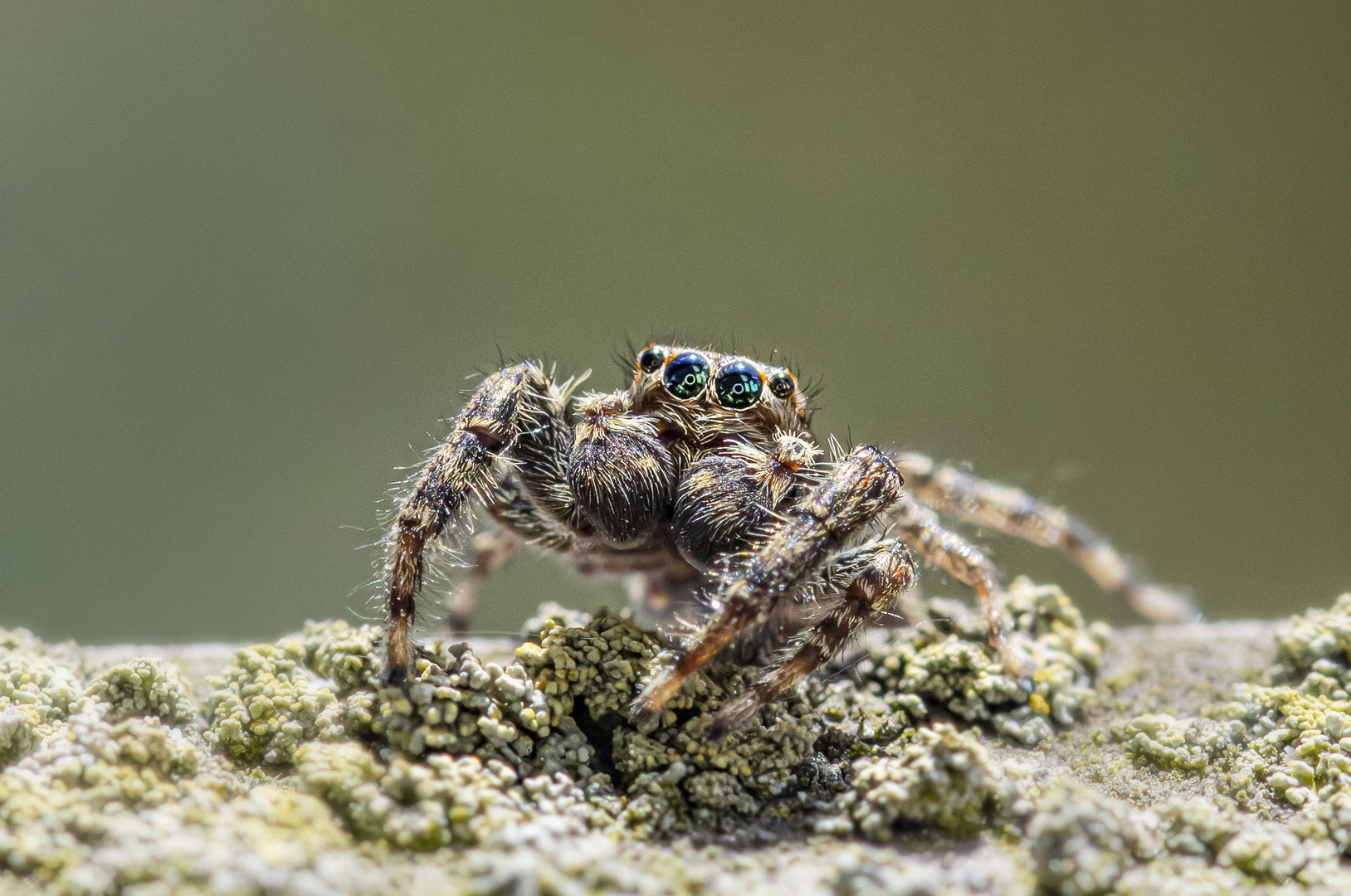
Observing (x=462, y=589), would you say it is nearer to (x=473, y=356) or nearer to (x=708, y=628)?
(x=473, y=356)

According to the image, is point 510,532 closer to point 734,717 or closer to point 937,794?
point 734,717

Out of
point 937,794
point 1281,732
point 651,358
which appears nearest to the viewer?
point 937,794

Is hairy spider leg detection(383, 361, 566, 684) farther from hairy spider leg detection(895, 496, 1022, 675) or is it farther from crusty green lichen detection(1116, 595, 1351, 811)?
crusty green lichen detection(1116, 595, 1351, 811)

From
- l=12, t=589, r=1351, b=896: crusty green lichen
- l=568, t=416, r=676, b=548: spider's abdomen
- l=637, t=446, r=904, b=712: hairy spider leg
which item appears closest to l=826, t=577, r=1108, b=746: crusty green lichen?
l=12, t=589, r=1351, b=896: crusty green lichen

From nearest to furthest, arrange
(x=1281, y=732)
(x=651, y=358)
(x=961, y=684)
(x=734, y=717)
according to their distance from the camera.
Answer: (x=734, y=717)
(x=1281, y=732)
(x=651, y=358)
(x=961, y=684)

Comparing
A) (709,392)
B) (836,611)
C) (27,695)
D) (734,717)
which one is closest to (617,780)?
(734,717)

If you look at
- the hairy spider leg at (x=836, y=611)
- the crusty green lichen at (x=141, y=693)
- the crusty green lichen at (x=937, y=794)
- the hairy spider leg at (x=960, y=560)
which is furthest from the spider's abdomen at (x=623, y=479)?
the crusty green lichen at (x=141, y=693)

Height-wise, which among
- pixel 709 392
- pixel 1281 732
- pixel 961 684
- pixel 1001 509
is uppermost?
pixel 1001 509

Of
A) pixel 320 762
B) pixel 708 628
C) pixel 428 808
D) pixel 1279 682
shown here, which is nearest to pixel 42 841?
pixel 320 762
